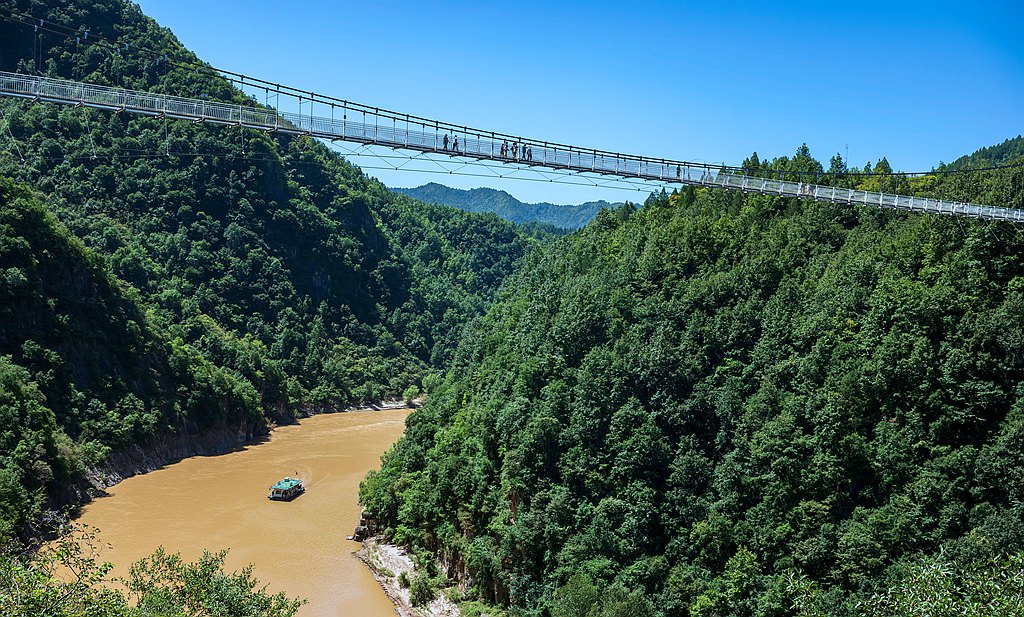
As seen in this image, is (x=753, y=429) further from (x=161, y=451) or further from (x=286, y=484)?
(x=161, y=451)

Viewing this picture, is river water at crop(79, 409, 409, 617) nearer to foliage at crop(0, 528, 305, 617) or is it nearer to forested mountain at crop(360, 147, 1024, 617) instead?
forested mountain at crop(360, 147, 1024, 617)

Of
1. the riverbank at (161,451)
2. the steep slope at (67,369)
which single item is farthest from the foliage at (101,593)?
the riverbank at (161,451)

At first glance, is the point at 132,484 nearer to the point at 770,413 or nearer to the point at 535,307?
the point at 535,307

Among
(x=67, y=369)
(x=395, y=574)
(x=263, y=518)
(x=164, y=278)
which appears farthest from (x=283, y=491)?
(x=164, y=278)

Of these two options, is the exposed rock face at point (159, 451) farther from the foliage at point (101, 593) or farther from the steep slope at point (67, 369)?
the foliage at point (101, 593)

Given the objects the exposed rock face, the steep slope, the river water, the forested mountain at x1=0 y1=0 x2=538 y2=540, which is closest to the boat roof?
the river water

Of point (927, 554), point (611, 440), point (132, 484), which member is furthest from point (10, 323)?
point (927, 554)
